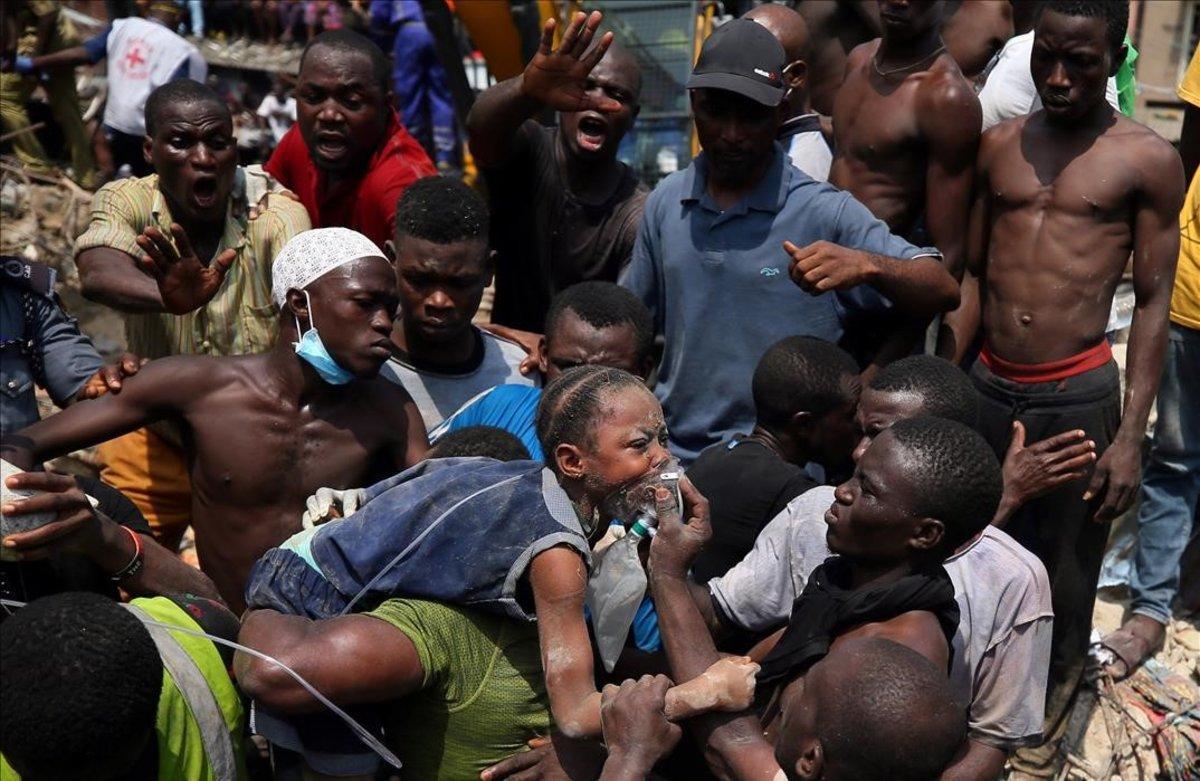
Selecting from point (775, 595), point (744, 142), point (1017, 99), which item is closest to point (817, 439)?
point (775, 595)

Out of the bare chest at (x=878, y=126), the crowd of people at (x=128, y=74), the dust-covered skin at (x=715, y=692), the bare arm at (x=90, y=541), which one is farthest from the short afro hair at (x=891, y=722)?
the crowd of people at (x=128, y=74)

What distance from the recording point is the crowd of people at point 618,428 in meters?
2.66

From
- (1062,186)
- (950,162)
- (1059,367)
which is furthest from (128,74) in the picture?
(1059,367)

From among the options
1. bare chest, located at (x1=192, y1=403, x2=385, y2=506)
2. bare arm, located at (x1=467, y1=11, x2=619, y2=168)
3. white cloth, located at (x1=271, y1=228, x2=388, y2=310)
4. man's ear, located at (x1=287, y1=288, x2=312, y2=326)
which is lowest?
bare chest, located at (x1=192, y1=403, x2=385, y2=506)

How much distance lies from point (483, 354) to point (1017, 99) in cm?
235

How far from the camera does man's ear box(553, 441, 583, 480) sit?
2961 millimetres

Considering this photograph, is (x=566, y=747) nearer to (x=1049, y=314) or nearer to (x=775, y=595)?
(x=775, y=595)

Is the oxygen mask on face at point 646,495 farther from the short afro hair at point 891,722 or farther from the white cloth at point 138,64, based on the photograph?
the white cloth at point 138,64

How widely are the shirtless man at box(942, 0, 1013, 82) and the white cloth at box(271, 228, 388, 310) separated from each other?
331 cm

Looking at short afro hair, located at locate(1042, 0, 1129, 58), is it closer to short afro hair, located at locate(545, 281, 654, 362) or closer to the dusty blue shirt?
the dusty blue shirt

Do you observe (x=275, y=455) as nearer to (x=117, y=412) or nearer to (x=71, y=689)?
(x=117, y=412)

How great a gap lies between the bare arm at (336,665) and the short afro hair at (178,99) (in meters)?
2.43

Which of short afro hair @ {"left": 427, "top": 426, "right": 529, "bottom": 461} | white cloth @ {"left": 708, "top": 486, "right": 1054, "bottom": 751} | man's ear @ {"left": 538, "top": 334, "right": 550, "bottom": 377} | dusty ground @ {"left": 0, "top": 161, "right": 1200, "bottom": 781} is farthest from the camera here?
dusty ground @ {"left": 0, "top": 161, "right": 1200, "bottom": 781}

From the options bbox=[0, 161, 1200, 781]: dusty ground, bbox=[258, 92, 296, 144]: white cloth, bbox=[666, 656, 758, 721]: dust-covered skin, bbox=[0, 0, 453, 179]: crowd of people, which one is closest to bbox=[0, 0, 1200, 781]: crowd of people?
bbox=[666, 656, 758, 721]: dust-covered skin
